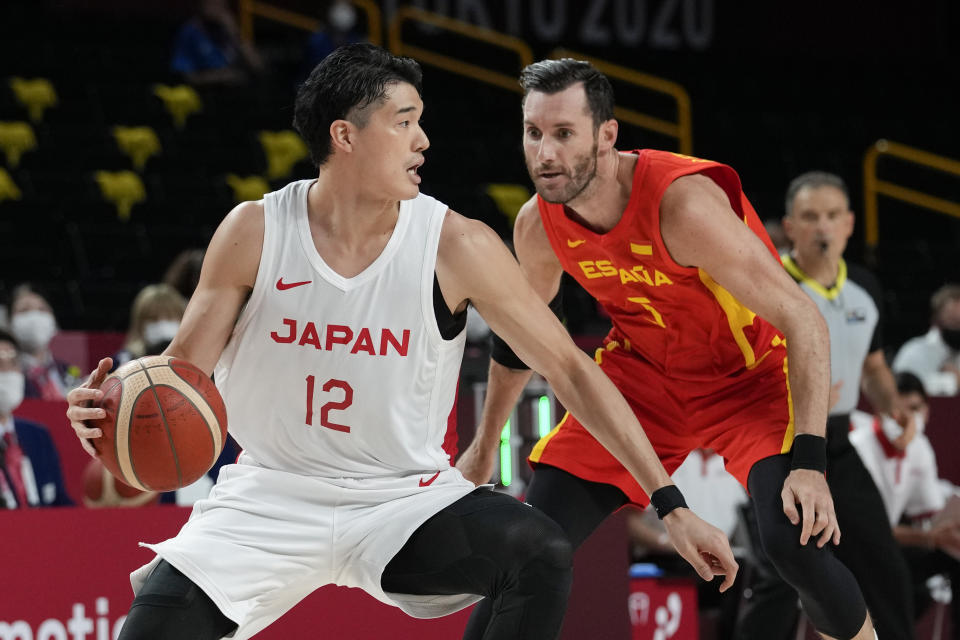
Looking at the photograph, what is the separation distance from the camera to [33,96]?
35.5ft

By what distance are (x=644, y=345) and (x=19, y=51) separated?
8.89m

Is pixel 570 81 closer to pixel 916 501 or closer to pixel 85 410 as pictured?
pixel 85 410

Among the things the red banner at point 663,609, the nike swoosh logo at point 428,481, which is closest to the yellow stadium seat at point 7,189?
the red banner at point 663,609

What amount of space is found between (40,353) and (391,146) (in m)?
4.62

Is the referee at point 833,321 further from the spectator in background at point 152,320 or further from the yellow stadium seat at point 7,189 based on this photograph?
the yellow stadium seat at point 7,189

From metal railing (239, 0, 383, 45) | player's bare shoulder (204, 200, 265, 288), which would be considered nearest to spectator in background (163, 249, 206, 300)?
player's bare shoulder (204, 200, 265, 288)

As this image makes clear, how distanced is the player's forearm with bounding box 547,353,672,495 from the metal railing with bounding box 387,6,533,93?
8664 mm

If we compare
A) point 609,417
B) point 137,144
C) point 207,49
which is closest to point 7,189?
point 137,144

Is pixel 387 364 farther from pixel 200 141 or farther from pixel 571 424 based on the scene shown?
pixel 200 141

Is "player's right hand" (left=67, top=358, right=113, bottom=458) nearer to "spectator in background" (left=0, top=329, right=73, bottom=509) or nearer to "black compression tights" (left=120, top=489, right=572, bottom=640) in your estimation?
"black compression tights" (left=120, top=489, right=572, bottom=640)

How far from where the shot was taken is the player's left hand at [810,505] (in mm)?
3494

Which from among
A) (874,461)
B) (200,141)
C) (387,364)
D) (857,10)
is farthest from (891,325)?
(387,364)

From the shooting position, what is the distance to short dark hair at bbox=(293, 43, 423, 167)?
10.9 ft

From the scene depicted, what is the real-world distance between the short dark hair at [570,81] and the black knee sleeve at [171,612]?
165 centimetres
